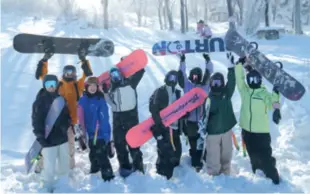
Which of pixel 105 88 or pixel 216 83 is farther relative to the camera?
pixel 105 88

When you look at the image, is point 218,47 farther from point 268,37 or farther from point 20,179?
point 268,37

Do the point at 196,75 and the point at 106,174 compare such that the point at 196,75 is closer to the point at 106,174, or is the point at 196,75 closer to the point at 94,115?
the point at 94,115

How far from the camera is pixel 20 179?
5.68m

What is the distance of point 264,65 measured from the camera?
6406mm

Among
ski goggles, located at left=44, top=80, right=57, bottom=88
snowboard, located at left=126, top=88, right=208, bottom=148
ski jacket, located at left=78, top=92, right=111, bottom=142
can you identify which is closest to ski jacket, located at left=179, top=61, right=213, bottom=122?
snowboard, located at left=126, top=88, right=208, bottom=148

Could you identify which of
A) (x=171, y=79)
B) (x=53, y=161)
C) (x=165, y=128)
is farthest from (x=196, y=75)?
(x=53, y=161)

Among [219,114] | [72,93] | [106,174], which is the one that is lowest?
[106,174]

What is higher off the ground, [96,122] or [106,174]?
[96,122]

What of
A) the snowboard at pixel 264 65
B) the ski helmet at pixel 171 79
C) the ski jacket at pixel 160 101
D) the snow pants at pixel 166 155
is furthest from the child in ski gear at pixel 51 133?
the snowboard at pixel 264 65

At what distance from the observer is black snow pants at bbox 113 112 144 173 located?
18.7 ft

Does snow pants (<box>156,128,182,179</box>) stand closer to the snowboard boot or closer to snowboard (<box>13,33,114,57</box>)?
the snowboard boot

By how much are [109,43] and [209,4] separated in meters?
59.0

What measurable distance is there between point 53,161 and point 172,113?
1864mm

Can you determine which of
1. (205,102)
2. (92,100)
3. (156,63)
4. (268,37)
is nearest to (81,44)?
(92,100)
